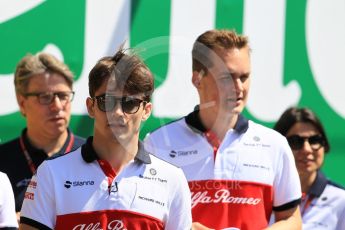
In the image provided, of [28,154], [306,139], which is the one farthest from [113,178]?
[306,139]

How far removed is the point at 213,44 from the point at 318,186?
1333mm

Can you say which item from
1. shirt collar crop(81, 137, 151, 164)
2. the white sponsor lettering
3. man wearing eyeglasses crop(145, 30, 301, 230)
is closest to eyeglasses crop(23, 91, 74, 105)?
man wearing eyeglasses crop(145, 30, 301, 230)

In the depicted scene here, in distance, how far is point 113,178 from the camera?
3.27 metres

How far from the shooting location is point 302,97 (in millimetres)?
5598

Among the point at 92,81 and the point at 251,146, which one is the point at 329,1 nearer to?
the point at 251,146

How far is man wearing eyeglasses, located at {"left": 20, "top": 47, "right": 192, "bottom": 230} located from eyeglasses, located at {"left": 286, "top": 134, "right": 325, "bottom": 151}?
5.81 feet

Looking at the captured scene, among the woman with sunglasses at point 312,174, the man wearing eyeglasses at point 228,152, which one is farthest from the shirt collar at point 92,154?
the woman with sunglasses at point 312,174

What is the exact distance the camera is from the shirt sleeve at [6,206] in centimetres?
360

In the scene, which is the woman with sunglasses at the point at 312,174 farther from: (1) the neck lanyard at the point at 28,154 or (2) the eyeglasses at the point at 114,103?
(2) the eyeglasses at the point at 114,103

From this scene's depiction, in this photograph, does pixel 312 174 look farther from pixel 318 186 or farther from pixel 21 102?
pixel 21 102

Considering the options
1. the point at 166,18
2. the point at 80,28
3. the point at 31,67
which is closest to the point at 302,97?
the point at 166,18

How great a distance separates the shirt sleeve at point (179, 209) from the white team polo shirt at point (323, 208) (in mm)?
1763

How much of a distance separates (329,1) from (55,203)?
3076 millimetres

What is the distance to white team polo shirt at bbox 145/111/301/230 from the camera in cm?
390
